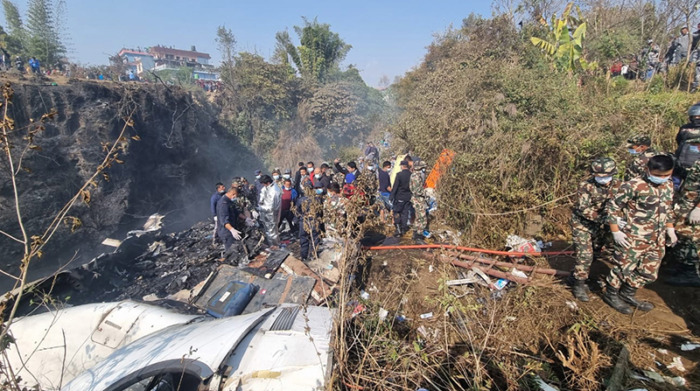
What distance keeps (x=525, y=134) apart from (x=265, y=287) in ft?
16.5

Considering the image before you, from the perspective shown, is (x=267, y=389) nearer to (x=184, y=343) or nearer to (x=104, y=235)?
(x=184, y=343)

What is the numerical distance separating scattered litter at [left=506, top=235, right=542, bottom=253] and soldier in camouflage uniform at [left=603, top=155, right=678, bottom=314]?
1.32 meters

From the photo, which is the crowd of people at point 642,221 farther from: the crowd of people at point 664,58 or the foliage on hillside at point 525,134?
Answer: the crowd of people at point 664,58

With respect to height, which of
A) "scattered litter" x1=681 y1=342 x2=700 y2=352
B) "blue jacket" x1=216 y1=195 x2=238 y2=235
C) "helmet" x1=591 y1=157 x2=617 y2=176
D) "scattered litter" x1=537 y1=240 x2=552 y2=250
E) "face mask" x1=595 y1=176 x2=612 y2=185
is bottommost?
"scattered litter" x1=681 y1=342 x2=700 y2=352

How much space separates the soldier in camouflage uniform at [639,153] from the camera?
412cm

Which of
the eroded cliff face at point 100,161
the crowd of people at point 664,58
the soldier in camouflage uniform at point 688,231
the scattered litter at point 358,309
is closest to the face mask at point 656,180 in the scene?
the soldier in camouflage uniform at point 688,231

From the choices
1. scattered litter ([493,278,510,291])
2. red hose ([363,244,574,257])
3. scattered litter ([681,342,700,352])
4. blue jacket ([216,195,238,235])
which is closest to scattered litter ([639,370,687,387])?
scattered litter ([681,342,700,352])

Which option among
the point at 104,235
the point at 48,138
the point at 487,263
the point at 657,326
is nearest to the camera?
the point at 657,326

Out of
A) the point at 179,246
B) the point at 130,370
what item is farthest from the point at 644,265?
the point at 179,246

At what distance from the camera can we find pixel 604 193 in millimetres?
3373

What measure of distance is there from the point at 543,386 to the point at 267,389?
1.99 m

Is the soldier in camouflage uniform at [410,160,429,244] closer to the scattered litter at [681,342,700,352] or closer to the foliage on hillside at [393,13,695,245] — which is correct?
the foliage on hillside at [393,13,695,245]

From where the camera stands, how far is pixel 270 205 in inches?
248

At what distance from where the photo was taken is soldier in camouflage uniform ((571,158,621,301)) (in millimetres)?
3322
